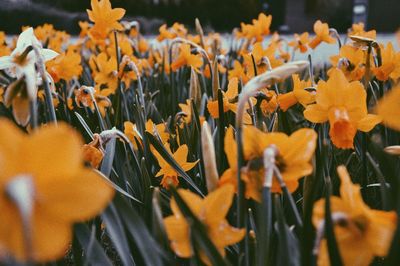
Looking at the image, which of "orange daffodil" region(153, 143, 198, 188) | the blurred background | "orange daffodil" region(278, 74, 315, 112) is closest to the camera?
"orange daffodil" region(153, 143, 198, 188)

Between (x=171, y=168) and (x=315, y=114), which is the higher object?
(x=315, y=114)

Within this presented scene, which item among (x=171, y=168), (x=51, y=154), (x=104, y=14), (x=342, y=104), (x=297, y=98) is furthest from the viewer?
(x=104, y=14)

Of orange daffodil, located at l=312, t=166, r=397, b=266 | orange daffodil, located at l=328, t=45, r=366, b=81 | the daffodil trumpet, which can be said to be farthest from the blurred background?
orange daffodil, located at l=312, t=166, r=397, b=266

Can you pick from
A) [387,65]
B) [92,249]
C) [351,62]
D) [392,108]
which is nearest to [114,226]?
[92,249]

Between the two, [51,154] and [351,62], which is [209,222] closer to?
[51,154]

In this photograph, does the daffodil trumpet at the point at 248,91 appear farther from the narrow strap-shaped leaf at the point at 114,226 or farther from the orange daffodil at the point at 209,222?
Answer: the narrow strap-shaped leaf at the point at 114,226

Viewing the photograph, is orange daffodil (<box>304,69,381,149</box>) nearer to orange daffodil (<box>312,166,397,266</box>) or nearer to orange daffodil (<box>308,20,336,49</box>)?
orange daffodil (<box>312,166,397,266</box>)
